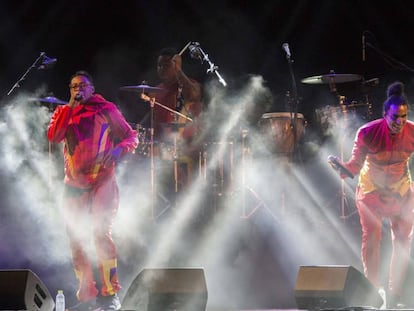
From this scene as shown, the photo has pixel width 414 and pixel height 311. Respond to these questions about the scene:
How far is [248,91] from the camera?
A: 10.8 m

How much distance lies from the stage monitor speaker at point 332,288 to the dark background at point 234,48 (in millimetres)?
3309

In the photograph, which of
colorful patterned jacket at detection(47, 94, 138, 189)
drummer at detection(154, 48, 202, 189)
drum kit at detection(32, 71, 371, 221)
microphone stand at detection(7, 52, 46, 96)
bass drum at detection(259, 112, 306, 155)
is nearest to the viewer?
colorful patterned jacket at detection(47, 94, 138, 189)

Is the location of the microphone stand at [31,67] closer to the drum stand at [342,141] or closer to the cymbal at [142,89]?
the cymbal at [142,89]

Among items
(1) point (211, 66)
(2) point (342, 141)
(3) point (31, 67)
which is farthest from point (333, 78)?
(3) point (31, 67)

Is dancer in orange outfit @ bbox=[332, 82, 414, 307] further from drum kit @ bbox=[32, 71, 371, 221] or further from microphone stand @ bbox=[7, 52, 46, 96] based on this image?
microphone stand @ bbox=[7, 52, 46, 96]

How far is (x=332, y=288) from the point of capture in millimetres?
5391

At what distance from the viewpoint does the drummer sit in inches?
401

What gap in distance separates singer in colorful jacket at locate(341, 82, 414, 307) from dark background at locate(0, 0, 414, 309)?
2.39 m

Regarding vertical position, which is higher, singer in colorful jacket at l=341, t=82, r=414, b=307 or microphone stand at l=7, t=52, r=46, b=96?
microphone stand at l=7, t=52, r=46, b=96

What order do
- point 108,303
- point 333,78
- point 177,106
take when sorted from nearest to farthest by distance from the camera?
1. point 108,303
2. point 333,78
3. point 177,106

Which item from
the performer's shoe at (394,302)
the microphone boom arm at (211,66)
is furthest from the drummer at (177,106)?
the performer's shoe at (394,302)

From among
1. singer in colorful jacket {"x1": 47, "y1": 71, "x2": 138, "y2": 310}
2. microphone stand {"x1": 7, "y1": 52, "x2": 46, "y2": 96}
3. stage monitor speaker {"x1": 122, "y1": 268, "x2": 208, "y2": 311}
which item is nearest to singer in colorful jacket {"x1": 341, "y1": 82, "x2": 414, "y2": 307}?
stage monitor speaker {"x1": 122, "y1": 268, "x2": 208, "y2": 311}

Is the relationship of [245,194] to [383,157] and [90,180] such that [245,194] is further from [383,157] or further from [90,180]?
[90,180]

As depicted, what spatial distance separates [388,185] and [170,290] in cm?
248
